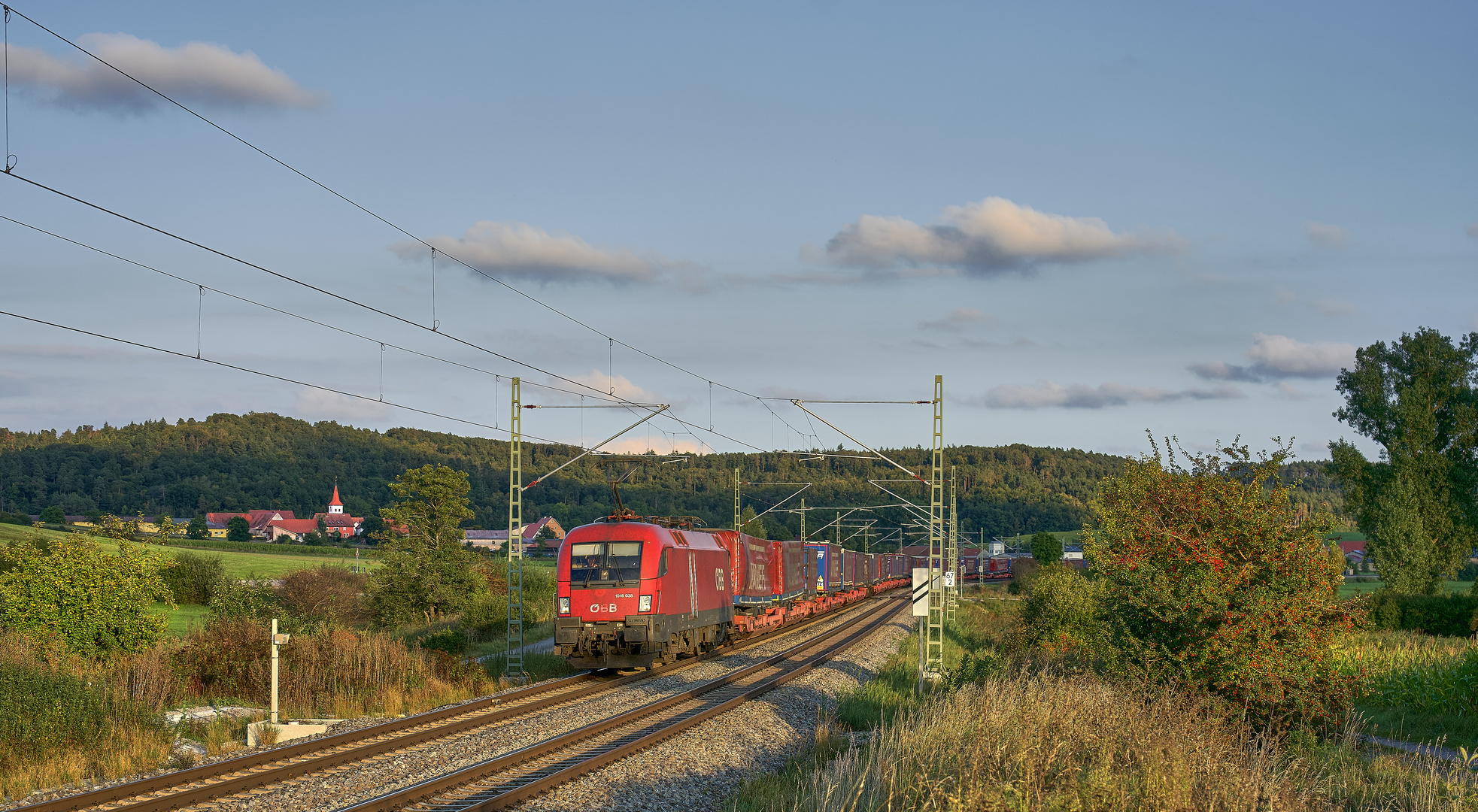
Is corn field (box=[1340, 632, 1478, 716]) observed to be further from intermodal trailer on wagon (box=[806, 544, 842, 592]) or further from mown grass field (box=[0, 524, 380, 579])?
mown grass field (box=[0, 524, 380, 579])

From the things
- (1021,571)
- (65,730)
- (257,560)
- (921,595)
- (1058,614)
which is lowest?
(1021,571)

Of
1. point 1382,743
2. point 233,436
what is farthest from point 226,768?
point 233,436

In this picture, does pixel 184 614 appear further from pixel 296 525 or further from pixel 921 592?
pixel 296 525

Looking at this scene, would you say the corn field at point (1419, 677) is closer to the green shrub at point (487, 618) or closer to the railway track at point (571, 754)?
the railway track at point (571, 754)

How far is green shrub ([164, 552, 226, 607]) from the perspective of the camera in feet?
176

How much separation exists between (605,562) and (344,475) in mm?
107642

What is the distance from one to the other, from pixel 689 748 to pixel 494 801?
4.22 metres

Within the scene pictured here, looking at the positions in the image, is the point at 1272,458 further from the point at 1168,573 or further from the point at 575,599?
the point at 575,599

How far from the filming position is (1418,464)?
5497cm

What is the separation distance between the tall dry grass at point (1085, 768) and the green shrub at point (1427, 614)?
34347mm

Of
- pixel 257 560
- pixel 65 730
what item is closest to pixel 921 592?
pixel 65 730

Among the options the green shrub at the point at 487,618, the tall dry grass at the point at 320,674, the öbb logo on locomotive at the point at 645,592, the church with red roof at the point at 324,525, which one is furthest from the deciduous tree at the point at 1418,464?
the church with red roof at the point at 324,525

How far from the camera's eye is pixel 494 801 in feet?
35.6

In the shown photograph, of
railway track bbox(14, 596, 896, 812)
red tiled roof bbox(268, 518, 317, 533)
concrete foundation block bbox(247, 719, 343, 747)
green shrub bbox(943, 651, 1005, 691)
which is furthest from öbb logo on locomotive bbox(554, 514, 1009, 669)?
red tiled roof bbox(268, 518, 317, 533)
